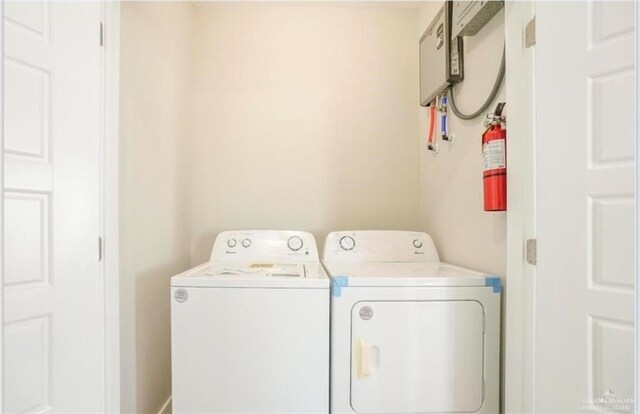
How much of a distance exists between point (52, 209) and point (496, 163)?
5.21ft

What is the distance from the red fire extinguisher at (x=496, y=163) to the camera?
1.18 metres

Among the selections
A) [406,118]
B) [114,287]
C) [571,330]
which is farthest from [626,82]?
[114,287]

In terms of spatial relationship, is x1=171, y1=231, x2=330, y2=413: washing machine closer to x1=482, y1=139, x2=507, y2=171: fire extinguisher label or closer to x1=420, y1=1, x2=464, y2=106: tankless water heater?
x1=482, y1=139, x2=507, y2=171: fire extinguisher label

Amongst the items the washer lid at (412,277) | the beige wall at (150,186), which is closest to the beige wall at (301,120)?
the beige wall at (150,186)

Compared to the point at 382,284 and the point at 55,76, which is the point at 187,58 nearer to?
the point at 55,76

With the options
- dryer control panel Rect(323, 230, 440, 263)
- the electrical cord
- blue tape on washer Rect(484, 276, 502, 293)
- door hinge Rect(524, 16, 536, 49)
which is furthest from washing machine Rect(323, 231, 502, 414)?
door hinge Rect(524, 16, 536, 49)

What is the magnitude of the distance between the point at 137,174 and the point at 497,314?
5.64 feet

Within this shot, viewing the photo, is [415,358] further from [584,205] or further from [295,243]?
[295,243]

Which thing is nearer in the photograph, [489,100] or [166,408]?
[489,100]

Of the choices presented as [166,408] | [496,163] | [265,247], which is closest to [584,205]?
[496,163]

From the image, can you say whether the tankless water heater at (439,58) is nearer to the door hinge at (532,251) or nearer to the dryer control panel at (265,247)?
the door hinge at (532,251)

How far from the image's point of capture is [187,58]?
211 centimetres

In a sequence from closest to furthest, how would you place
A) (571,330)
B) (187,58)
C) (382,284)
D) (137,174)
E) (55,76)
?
(571,330) → (55,76) → (382,284) → (137,174) → (187,58)

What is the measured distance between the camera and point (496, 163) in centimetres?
119
